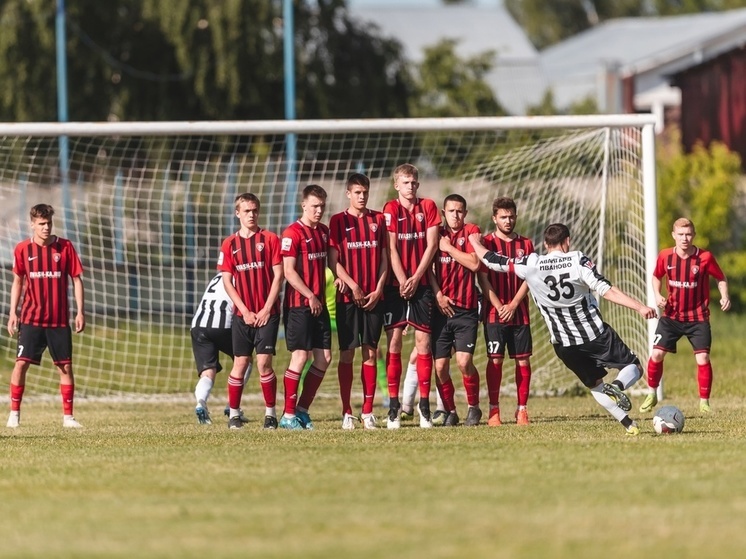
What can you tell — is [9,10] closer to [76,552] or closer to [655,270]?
[655,270]

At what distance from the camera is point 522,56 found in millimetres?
50156

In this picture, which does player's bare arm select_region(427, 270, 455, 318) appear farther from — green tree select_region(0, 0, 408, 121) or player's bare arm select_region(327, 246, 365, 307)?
green tree select_region(0, 0, 408, 121)

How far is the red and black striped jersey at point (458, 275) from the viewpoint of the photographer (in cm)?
1108

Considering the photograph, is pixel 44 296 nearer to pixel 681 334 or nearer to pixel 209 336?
pixel 209 336

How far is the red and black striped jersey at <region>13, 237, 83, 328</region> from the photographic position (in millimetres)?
11508

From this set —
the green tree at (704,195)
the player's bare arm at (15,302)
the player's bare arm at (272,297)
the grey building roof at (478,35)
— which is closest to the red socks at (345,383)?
the player's bare arm at (272,297)

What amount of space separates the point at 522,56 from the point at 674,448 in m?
42.5

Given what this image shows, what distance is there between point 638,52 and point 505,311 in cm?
3986

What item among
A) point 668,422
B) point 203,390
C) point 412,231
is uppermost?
point 412,231

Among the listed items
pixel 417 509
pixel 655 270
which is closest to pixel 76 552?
pixel 417 509

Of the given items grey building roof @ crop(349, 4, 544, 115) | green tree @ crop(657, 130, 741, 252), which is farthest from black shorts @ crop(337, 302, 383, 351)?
grey building roof @ crop(349, 4, 544, 115)

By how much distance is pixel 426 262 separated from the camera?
35.2 feet

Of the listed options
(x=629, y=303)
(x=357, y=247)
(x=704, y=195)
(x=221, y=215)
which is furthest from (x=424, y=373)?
(x=704, y=195)

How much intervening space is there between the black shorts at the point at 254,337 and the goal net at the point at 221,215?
9.30ft
